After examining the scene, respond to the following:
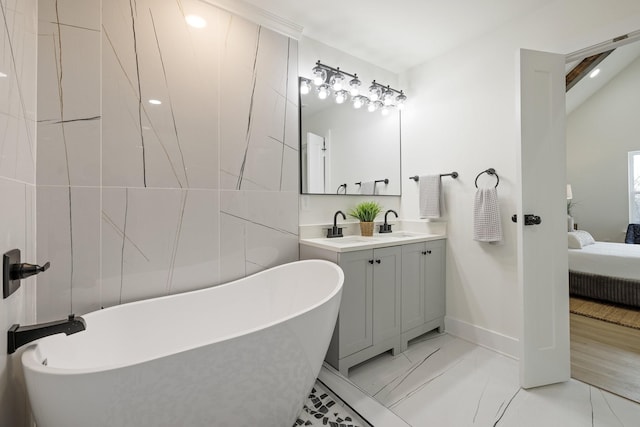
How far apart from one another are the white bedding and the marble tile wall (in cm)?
348

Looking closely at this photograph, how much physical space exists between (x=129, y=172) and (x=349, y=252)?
1.35 m

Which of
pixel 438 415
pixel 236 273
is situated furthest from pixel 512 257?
pixel 236 273

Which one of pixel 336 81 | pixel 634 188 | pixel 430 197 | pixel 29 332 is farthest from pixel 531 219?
pixel 634 188

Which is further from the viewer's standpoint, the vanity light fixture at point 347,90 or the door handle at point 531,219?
the vanity light fixture at point 347,90

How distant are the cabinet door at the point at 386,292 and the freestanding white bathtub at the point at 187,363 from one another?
441 millimetres

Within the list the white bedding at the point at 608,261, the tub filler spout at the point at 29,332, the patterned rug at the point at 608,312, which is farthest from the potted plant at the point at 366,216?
the white bedding at the point at 608,261

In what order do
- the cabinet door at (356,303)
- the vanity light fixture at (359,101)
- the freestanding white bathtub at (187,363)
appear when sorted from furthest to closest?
1. the vanity light fixture at (359,101)
2. the cabinet door at (356,303)
3. the freestanding white bathtub at (187,363)

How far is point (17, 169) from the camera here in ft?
3.33

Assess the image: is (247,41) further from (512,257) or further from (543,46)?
(512,257)

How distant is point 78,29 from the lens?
139 centimetres

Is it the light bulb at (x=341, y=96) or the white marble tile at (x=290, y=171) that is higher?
the light bulb at (x=341, y=96)

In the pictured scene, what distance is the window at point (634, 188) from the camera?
459 cm

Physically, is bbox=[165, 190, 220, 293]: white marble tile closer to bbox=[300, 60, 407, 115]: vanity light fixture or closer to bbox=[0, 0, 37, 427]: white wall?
bbox=[0, 0, 37, 427]: white wall

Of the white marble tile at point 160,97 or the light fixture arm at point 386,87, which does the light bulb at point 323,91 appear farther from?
the white marble tile at point 160,97
